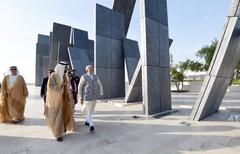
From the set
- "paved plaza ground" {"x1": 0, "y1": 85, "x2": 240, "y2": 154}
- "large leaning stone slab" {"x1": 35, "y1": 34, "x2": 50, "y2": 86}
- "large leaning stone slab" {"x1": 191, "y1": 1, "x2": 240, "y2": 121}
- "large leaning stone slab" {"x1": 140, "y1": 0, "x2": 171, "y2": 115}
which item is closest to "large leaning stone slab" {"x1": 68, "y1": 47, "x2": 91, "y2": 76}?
"large leaning stone slab" {"x1": 140, "y1": 0, "x2": 171, "y2": 115}

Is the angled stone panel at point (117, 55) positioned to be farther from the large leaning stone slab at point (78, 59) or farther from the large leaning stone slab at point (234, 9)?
the large leaning stone slab at point (234, 9)

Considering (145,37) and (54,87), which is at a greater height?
(145,37)

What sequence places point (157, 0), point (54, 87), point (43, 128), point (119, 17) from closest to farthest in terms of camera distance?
point (54, 87), point (43, 128), point (157, 0), point (119, 17)

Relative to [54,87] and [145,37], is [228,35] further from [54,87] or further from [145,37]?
[54,87]

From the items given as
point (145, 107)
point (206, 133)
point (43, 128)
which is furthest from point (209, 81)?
point (43, 128)

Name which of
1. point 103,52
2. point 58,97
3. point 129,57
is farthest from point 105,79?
point 58,97

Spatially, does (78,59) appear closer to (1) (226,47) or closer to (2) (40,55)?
(1) (226,47)

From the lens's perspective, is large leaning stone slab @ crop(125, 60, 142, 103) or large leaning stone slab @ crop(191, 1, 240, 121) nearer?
large leaning stone slab @ crop(191, 1, 240, 121)

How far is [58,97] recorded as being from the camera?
4508 millimetres

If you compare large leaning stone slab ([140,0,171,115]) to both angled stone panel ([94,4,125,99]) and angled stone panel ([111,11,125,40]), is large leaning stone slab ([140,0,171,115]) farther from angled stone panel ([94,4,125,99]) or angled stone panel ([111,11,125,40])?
angled stone panel ([111,11,125,40])

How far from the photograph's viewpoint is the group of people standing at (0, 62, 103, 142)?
14.7 ft

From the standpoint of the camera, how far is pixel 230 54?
19.2 ft

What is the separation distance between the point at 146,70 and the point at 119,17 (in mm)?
7735

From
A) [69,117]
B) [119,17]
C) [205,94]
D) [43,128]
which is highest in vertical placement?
[119,17]
